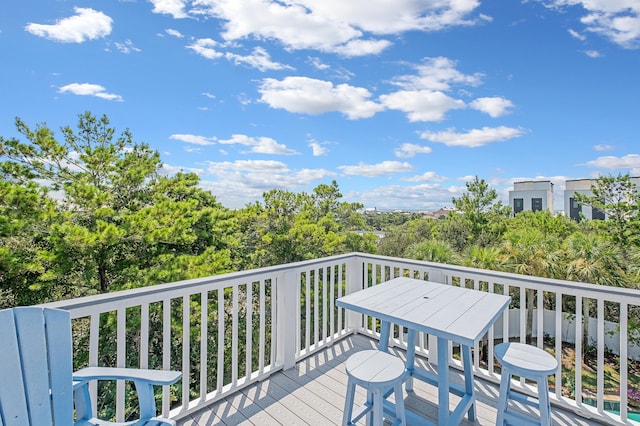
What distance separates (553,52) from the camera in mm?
8461

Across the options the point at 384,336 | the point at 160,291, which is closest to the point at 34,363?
the point at 160,291

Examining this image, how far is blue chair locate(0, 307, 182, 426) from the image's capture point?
1268 millimetres

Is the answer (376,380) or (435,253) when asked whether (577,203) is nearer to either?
(435,253)

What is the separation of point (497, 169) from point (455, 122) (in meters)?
6.36

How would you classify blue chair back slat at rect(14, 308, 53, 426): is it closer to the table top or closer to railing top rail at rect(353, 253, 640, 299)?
the table top

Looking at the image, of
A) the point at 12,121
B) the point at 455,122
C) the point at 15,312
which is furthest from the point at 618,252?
the point at 12,121

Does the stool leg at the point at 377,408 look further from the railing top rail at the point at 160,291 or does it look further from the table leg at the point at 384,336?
the railing top rail at the point at 160,291

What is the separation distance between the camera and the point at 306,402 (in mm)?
2477

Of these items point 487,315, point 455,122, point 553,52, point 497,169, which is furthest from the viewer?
point 497,169

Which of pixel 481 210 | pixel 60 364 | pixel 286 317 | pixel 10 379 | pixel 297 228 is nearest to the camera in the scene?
pixel 10 379

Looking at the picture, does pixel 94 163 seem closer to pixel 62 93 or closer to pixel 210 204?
pixel 62 93

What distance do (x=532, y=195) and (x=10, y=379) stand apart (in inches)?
1488

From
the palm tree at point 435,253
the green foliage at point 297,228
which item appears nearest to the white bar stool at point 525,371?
the green foliage at point 297,228

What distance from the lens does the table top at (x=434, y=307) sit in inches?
70.2
